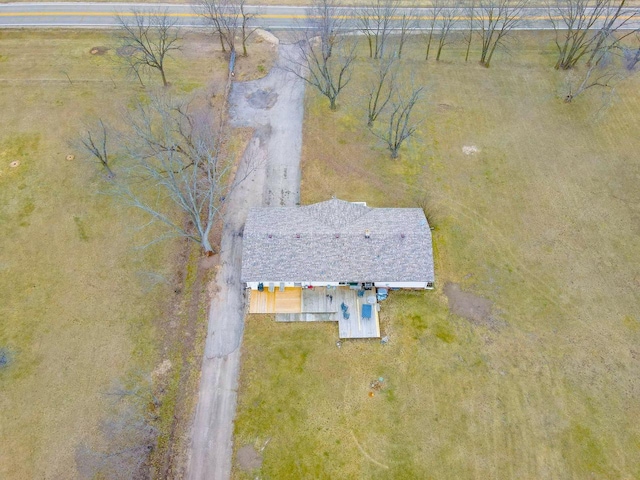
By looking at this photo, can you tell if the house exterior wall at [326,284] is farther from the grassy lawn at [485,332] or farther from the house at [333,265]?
the grassy lawn at [485,332]

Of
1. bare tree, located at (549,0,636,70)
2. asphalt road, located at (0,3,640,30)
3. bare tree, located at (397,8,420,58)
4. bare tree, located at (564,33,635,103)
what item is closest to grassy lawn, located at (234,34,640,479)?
bare tree, located at (564,33,635,103)

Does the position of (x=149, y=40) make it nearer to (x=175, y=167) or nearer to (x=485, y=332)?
(x=175, y=167)

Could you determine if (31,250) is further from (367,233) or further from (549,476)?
(549,476)

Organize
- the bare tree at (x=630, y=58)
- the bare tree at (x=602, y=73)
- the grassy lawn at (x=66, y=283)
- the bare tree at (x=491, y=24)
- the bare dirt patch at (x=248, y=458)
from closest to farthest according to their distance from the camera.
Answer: the bare dirt patch at (x=248, y=458) < the grassy lawn at (x=66, y=283) < the bare tree at (x=602, y=73) < the bare tree at (x=630, y=58) < the bare tree at (x=491, y=24)

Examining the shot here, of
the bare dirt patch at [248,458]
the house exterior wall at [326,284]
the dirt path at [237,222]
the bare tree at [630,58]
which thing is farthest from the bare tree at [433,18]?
the bare dirt patch at [248,458]

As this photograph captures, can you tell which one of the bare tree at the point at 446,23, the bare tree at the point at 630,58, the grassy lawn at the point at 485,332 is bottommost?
the grassy lawn at the point at 485,332

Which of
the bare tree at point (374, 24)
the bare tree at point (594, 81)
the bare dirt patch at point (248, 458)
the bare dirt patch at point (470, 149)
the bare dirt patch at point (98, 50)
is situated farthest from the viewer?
the bare dirt patch at point (98, 50)
